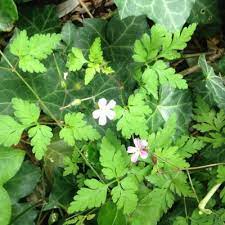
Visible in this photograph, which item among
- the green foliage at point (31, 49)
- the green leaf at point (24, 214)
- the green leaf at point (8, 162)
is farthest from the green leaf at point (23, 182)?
the green foliage at point (31, 49)

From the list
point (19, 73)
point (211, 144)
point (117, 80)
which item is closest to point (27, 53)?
point (19, 73)

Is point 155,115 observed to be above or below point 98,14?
below

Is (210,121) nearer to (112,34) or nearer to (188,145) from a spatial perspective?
(188,145)

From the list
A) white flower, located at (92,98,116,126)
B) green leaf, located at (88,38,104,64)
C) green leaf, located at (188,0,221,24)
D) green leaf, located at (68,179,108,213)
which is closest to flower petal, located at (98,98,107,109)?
white flower, located at (92,98,116,126)

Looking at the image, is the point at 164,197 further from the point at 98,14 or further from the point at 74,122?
the point at 98,14

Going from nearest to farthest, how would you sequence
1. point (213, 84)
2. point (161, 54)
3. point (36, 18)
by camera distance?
point (161, 54), point (213, 84), point (36, 18)

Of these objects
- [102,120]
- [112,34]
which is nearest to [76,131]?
[102,120]

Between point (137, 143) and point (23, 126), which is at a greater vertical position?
point (23, 126)
